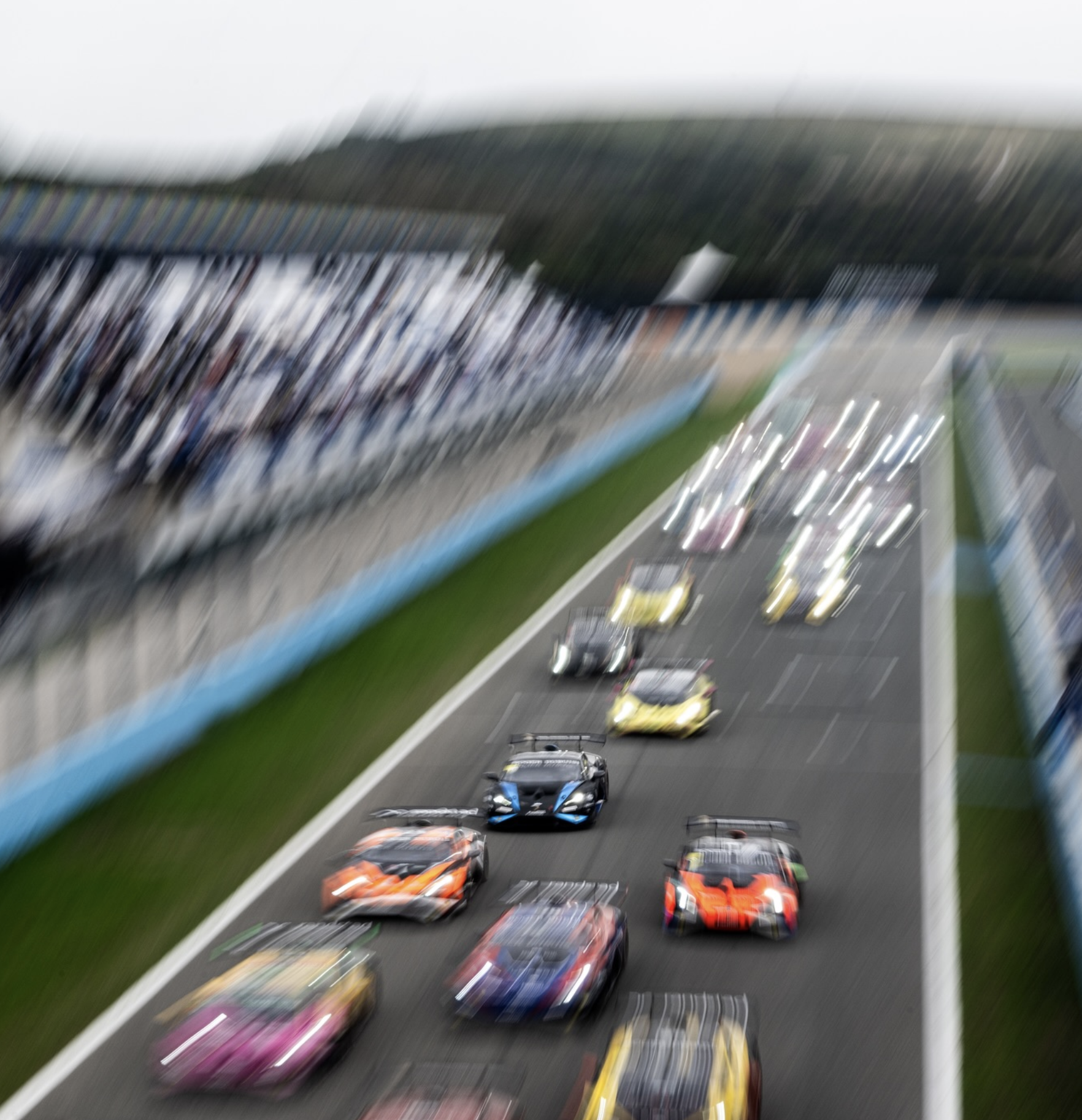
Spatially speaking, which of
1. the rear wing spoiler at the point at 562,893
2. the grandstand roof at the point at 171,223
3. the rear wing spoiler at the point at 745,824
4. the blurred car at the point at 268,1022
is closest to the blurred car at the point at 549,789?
the rear wing spoiler at the point at 745,824

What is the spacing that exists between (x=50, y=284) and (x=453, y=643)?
1021 centimetres

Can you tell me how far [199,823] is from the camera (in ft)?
59.5

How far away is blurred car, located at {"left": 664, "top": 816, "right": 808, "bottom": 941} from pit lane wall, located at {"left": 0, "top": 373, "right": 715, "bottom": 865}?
305 inches

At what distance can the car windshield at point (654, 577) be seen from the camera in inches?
1150

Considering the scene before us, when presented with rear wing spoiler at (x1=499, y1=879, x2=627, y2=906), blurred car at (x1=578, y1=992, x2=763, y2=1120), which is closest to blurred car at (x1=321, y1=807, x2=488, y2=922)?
rear wing spoiler at (x1=499, y1=879, x2=627, y2=906)

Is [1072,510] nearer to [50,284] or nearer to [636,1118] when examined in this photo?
[50,284]

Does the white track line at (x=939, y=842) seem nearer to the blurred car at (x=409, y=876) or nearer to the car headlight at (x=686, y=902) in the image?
the car headlight at (x=686, y=902)

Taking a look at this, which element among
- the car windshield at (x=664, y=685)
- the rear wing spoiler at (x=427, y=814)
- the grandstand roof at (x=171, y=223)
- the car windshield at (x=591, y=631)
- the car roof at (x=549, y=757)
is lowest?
the rear wing spoiler at (x=427, y=814)

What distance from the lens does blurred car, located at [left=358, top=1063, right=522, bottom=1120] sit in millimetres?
9469

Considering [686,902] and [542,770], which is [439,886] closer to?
[686,902]

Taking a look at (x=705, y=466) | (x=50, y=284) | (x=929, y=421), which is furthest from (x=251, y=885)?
(x=929, y=421)

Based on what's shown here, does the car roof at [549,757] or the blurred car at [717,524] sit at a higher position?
the blurred car at [717,524]

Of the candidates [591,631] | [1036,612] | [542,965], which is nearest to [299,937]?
[542,965]

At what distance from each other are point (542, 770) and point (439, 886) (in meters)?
3.27
